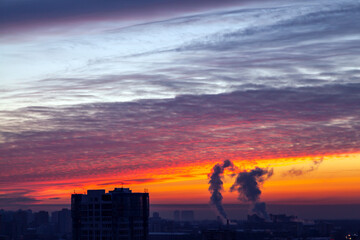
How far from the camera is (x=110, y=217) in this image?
101 metres

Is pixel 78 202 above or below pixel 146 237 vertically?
above

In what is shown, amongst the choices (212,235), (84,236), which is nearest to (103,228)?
(84,236)

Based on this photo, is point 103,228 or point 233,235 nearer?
point 103,228

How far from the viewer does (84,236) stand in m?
101

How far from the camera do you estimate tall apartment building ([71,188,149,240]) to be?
99938mm

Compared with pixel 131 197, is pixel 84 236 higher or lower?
lower

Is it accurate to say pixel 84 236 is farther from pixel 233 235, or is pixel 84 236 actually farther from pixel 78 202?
pixel 233 235

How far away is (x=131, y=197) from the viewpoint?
336ft

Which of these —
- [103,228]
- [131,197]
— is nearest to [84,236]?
[103,228]

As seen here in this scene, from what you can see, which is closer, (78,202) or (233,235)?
(78,202)

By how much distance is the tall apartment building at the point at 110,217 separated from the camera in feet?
328

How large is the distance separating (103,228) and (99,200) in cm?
477

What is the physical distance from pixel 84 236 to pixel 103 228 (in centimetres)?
379

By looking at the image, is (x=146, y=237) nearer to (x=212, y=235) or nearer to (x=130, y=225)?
(x=130, y=225)
